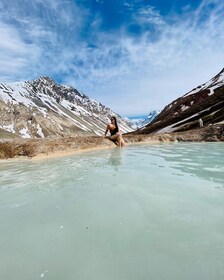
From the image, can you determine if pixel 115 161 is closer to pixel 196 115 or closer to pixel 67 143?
pixel 67 143

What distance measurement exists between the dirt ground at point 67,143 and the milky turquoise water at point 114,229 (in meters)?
9.00

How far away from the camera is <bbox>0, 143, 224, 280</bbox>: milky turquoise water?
12.8 ft

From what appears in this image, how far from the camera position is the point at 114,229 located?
16.8ft

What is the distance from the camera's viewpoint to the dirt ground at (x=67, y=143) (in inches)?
697

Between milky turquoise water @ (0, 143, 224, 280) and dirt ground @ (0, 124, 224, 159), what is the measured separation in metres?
9.00

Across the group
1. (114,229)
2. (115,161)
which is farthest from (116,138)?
(114,229)

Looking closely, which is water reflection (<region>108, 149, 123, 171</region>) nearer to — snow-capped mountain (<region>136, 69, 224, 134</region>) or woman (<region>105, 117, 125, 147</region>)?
woman (<region>105, 117, 125, 147</region>)

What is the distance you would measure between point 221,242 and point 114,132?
19998 mm

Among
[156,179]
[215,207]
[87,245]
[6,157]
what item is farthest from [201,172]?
[6,157]

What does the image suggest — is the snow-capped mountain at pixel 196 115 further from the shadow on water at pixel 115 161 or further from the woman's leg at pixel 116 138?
the shadow on water at pixel 115 161

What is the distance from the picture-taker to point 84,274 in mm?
3834

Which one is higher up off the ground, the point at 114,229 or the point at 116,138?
the point at 116,138

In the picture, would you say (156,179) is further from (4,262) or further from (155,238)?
(4,262)

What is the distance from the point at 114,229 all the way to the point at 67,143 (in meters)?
16.0
